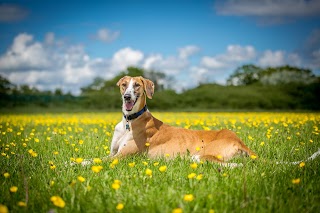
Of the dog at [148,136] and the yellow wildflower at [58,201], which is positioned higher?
the dog at [148,136]

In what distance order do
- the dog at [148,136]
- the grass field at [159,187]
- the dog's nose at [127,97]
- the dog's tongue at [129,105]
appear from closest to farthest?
the grass field at [159,187], the dog's nose at [127,97], the dog at [148,136], the dog's tongue at [129,105]

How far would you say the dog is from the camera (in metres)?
6.34

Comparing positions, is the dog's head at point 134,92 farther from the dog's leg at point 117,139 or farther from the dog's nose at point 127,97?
the dog's leg at point 117,139

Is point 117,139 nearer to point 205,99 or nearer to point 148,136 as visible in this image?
point 148,136

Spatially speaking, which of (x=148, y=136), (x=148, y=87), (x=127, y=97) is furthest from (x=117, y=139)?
(x=148, y=87)

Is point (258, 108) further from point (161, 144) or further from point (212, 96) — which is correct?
point (161, 144)

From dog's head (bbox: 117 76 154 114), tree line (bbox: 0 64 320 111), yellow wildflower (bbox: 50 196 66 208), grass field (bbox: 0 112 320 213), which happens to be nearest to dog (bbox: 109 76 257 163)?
dog's head (bbox: 117 76 154 114)

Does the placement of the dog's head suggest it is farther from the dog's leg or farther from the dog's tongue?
the dog's leg

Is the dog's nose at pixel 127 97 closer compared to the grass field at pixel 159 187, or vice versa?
the grass field at pixel 159 187

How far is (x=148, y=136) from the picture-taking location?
21.9 ft

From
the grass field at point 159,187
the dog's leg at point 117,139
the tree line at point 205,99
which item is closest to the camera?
the grass field at point 159,187

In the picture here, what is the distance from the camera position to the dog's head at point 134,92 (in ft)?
20.8

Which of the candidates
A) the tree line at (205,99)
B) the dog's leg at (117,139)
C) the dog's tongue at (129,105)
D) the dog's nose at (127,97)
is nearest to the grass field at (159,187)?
the dog's leg at (117,139)

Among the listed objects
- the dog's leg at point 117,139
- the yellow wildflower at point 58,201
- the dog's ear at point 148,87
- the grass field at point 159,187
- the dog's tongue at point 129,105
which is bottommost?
the grass field at point 159,187
